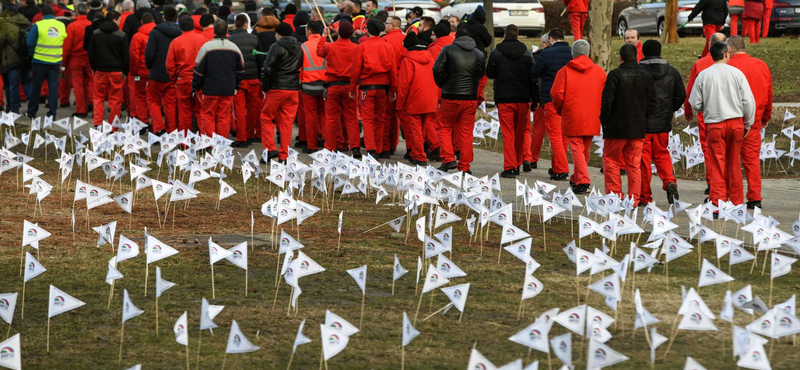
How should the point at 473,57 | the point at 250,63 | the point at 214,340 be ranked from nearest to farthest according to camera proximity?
1. the point at 214,340
2. the point at 473,57
3. the point at 250,63

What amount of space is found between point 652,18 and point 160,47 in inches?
635

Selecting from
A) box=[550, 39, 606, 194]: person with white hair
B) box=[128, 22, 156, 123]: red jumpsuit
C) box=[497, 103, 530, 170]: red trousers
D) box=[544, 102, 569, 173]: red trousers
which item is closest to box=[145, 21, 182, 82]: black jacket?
box=[128, 22, 156, 123]: red jumpsuit

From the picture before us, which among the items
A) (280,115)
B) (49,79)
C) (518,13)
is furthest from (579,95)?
(518,13)

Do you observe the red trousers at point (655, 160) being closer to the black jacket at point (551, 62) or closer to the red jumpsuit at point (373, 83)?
the black jacket at point (551, 62)

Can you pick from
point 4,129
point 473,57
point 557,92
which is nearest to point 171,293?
point 557,92

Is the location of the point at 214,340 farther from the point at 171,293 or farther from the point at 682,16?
the point at 682,16

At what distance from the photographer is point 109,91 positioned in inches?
684

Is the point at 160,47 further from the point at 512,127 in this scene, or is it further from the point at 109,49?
the point at 512,127

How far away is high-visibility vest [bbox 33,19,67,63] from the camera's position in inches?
719

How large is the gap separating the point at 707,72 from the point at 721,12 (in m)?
8.63

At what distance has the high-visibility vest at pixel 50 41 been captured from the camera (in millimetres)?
18266

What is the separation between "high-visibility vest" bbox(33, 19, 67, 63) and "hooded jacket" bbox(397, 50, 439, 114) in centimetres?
686

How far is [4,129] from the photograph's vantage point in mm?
18297

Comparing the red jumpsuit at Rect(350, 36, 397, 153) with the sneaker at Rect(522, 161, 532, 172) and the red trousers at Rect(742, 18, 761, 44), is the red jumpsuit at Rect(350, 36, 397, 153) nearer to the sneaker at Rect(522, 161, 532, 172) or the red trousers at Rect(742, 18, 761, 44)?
the sneaker at Rect(522, 161, 532, 172)
